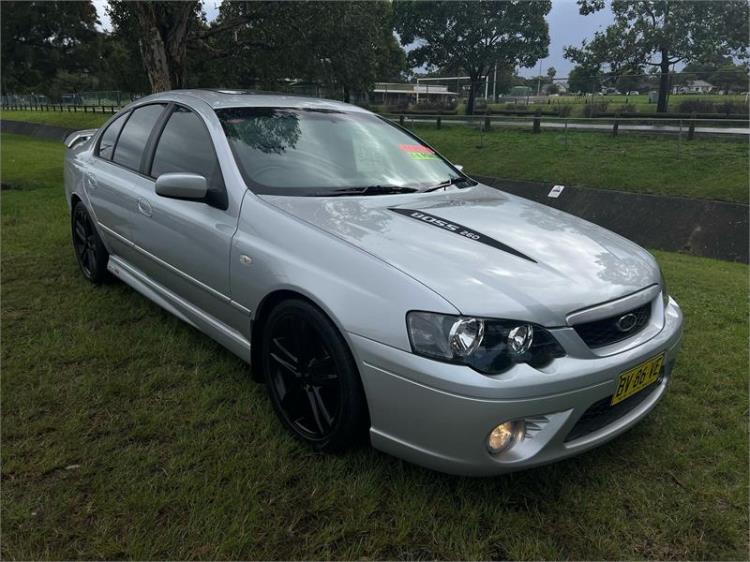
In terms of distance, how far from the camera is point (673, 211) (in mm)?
9727

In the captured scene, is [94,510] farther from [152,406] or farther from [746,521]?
[746,521]

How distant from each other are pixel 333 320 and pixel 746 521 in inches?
69.3

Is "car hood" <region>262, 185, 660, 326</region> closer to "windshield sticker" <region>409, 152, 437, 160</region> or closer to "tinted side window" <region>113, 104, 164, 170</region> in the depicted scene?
"windshield sticker" <region>409, 152, 437, 160</region>

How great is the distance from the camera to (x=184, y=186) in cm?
267

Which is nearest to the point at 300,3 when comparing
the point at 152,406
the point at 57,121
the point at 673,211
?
the point at 673,211

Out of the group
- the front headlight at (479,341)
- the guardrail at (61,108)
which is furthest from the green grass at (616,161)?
the guardrail at (61,108)

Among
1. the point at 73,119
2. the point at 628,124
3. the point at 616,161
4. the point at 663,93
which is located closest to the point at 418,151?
the point at 616,161

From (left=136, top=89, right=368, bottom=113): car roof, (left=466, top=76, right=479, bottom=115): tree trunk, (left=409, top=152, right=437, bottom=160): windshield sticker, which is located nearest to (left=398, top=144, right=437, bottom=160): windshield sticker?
(left=409, top=152, right=437, bottom=160): windshield sticker

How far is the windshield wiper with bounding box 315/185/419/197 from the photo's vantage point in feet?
9.09

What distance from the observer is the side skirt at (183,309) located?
2.76 m

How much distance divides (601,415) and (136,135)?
133 inches

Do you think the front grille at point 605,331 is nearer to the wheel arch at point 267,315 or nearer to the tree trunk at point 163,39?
the wheel arch at point 267,315

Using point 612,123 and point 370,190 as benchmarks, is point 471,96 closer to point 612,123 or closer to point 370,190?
point 612,123

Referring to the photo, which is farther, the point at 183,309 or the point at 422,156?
the point at 422,156
